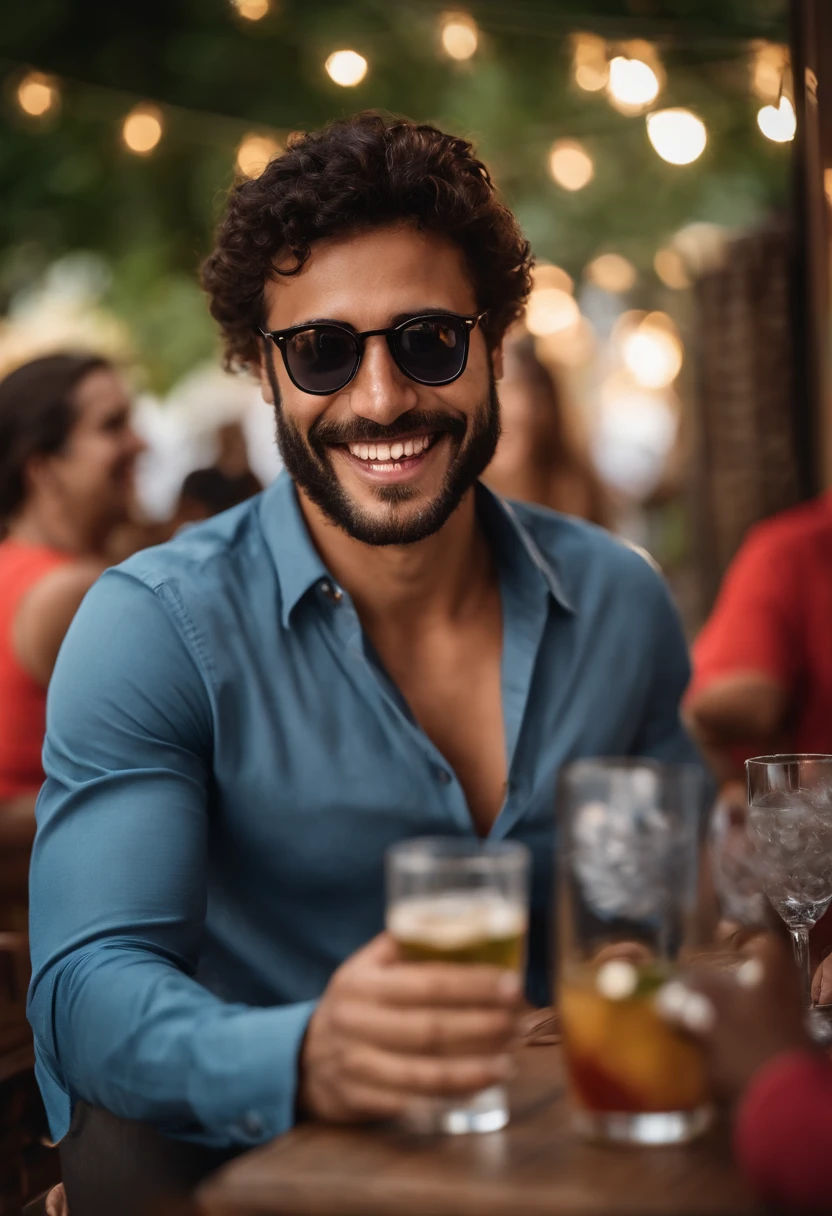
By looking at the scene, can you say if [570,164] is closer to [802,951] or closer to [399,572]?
[399,572]

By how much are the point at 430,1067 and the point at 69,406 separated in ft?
8.74

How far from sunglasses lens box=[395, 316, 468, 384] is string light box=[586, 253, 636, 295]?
502 centimetres

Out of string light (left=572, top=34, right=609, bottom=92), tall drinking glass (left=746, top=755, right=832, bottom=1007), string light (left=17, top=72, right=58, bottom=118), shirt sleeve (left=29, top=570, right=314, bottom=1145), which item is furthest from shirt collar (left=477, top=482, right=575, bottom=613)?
string light (left=17, top=72, right=58, bottom=118)

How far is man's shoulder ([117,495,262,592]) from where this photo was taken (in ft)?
5.84

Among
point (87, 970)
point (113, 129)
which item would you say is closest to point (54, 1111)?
point (87, 970)

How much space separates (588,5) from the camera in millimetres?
4617

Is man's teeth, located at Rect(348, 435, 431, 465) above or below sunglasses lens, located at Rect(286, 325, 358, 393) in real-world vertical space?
below

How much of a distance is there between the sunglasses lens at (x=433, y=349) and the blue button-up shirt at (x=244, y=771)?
10.2 inches

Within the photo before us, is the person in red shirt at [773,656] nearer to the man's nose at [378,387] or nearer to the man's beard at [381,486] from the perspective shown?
the man's beard at [381,486]

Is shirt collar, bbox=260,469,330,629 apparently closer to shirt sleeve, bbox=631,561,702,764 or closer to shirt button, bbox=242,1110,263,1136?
shirt sleeve, bbox=631,561,702,764

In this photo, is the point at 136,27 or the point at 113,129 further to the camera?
the point at 113,129

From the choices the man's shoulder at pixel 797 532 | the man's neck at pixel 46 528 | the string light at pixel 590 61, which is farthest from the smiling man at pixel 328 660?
the string light at pixel 590 61

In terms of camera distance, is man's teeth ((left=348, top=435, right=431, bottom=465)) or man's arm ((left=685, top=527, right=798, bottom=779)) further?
man's arm ((left=685, top=527, right=798, bottom=779))

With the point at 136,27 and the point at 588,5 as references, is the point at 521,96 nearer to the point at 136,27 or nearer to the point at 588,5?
the point at 588,5
